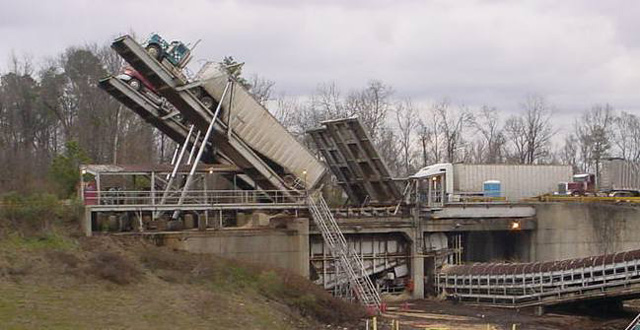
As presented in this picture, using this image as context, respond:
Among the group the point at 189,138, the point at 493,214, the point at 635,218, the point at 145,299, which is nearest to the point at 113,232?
the point at 189,138

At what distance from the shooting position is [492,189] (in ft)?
173

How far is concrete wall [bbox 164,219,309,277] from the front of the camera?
127ft

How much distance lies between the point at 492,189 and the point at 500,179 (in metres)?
1.20

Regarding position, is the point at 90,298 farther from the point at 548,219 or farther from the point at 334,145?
the point at 548,219

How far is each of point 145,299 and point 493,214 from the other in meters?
22.4

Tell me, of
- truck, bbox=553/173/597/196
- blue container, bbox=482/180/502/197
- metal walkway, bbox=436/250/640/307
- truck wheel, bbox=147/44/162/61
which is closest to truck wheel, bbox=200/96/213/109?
truck wheel, bbox=147/44/162/61

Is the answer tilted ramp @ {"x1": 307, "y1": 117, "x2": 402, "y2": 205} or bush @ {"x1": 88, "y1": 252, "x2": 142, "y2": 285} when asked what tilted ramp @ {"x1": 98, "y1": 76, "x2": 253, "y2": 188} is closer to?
tilted ramp @ {"x1": 307, "y1": 117, "x2": 402, "y2": 205}

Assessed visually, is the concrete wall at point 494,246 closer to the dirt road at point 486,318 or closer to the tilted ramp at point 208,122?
the dirt road at point 486,318

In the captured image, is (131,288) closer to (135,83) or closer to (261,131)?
(135,83)

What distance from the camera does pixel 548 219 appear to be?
46406mm

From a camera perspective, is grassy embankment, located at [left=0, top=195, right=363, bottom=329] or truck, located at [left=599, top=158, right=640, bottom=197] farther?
truck, located at [left=599, top=158, right=640, bottom=197]

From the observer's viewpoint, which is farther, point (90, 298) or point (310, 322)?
point (310, 322)

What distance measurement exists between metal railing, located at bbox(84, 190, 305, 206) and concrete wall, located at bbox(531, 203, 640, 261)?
13.7 meters

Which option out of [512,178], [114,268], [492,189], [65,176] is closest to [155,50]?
[114,268]
